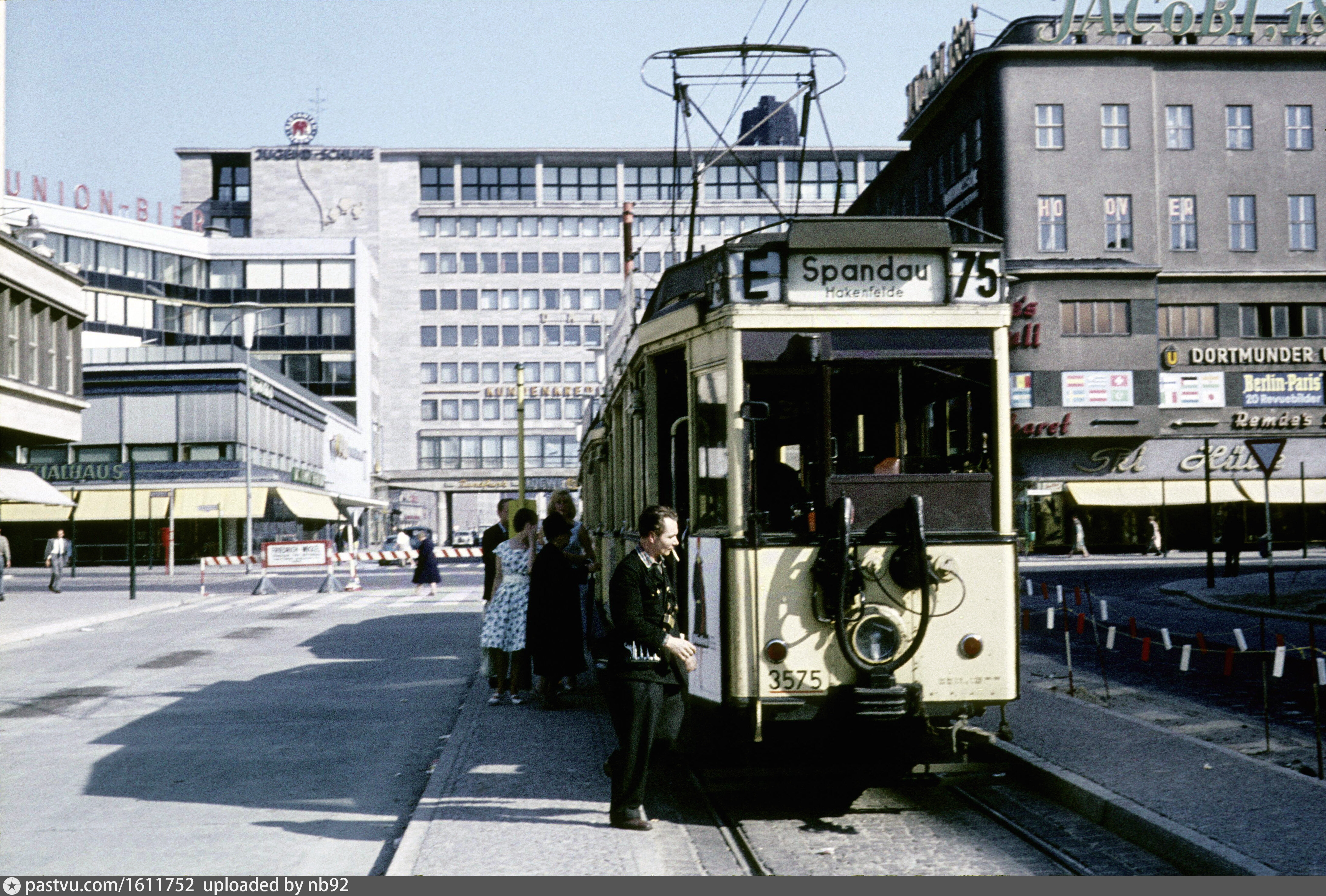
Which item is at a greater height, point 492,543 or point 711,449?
point 711,449

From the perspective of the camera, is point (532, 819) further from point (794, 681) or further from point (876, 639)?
point (876, 639)

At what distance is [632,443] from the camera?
32.5 feet

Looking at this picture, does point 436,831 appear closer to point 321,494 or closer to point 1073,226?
point 1073,226

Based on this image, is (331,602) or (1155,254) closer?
(331,602)

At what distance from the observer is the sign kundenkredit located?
1850 inches

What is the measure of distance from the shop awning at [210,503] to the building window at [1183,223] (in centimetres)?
3647

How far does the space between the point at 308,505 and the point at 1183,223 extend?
38.2 metres

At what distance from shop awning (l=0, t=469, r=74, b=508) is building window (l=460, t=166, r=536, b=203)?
65.2 meters

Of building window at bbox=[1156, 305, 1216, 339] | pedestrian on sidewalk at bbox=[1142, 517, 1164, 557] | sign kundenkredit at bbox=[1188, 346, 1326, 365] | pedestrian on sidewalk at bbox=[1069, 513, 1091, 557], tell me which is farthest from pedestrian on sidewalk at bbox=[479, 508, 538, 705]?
sign kundenkredit at bbox=[1188, 346, 1326, 365]

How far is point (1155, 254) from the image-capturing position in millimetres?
46562

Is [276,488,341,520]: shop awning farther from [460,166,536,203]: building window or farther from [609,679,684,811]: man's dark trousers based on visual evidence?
[609,679,684,811]: man's dark trousers

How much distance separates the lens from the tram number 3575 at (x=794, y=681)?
7.08 meters

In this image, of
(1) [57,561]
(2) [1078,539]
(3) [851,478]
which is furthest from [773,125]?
(3) [851,478]
